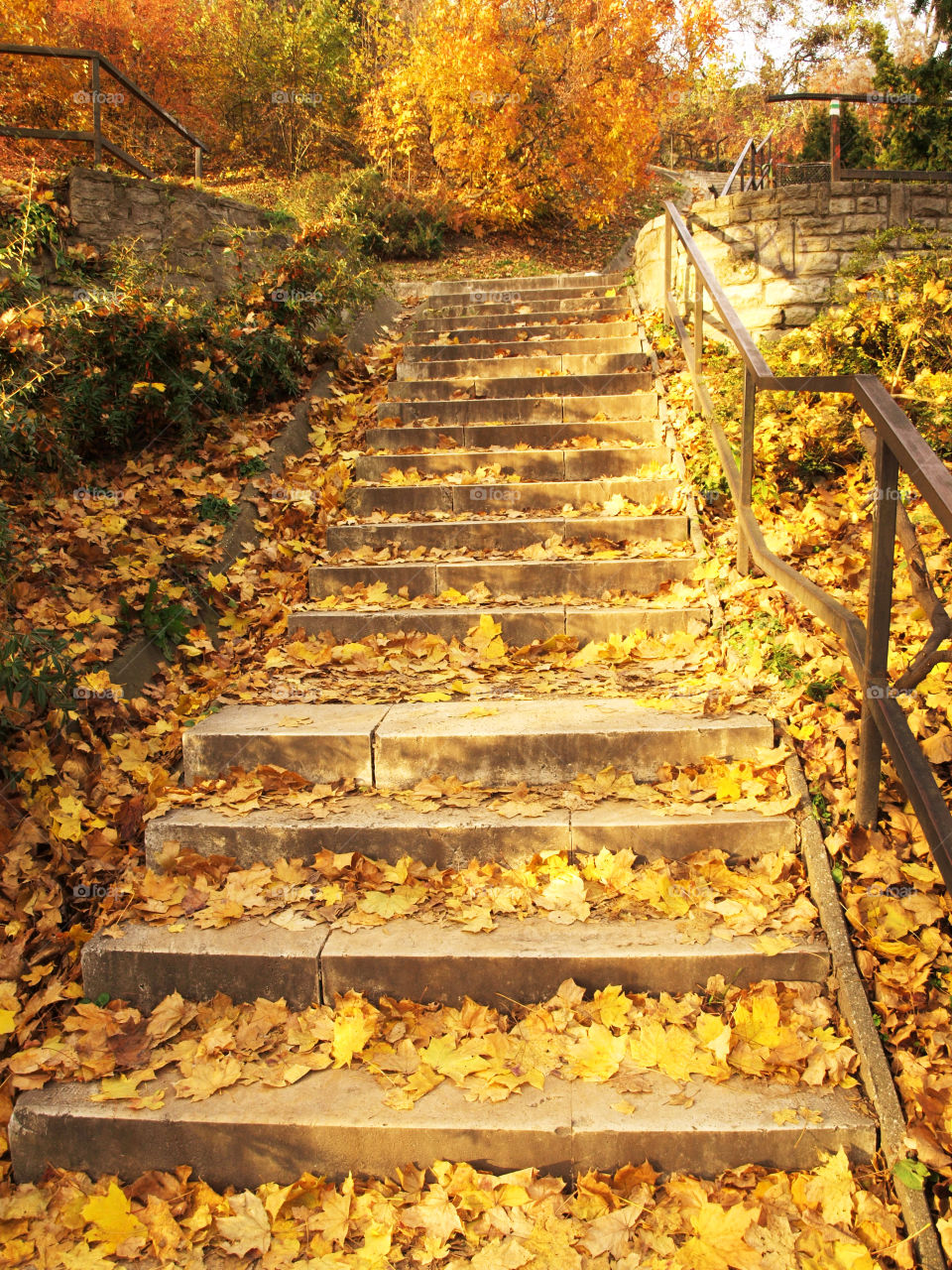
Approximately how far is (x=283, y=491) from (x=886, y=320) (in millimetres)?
3880

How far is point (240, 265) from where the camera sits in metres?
6.83

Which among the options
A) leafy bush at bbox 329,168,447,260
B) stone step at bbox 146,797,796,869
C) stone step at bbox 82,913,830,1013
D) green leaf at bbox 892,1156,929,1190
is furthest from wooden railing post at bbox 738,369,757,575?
leafy bush at bbox 329,168,447,260

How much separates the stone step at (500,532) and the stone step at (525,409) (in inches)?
54.6

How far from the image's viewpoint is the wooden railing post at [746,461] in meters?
3.61

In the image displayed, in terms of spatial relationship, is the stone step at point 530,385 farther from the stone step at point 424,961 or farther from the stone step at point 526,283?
the stone step at point 424,961

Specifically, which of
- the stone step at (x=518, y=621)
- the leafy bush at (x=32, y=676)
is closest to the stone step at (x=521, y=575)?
the stone step at (x=518, y=621)

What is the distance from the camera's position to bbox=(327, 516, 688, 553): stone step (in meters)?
4.39

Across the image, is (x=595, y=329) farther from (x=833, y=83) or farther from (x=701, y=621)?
(x=833, y=83)

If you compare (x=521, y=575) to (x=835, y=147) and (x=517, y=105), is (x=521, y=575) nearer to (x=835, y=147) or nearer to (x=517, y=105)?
(x=835, y=147)

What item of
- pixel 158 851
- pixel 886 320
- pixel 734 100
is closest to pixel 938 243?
pixel 886 320

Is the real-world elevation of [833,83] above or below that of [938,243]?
above

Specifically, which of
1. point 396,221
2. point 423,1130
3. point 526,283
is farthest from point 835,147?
point 423,1130

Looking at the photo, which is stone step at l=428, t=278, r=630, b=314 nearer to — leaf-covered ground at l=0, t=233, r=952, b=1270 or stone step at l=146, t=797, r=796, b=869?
leaf-covered ground at l=0, t=233, r=952, b=1270

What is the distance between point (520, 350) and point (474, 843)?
5163 millimetres
